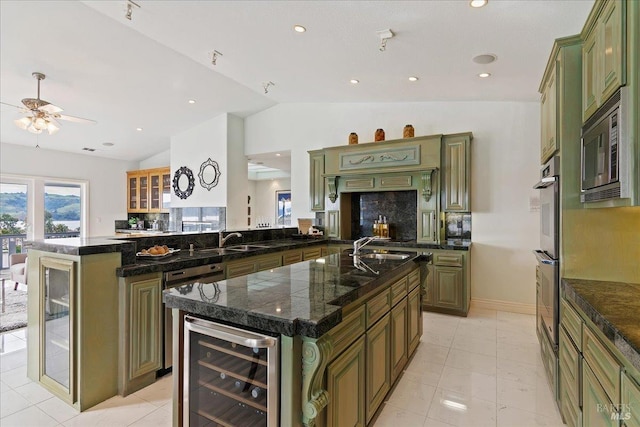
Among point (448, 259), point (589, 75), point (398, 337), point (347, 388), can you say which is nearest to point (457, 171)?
point (448, 259)

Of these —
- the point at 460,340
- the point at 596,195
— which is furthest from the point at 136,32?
the point at 460,340

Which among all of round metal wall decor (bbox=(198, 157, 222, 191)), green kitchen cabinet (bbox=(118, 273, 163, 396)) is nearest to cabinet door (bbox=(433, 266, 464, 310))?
green kitchen cabinet (bbox=(118, 273, 163, 396))

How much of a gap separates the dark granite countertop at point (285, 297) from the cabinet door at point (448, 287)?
2246 millimetres

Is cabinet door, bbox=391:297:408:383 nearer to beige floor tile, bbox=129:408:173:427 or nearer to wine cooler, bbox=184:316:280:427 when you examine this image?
wine cooler, bbox=184:316:280:427

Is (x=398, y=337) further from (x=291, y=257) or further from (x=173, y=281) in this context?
(x=291, y=257)

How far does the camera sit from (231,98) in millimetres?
5336

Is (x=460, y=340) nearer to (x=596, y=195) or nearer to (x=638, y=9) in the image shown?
(x=596, y=195)

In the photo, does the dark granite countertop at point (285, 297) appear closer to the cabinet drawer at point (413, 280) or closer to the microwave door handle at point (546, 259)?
the cabinet drawer at point (413, 280)

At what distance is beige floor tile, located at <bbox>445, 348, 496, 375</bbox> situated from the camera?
9.04 ft

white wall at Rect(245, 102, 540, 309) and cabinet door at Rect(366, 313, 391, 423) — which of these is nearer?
cabinet door at Rect(366, 313, 391, 423)

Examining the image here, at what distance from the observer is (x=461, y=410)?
2.19 metres

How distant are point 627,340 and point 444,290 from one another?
3.15 metres

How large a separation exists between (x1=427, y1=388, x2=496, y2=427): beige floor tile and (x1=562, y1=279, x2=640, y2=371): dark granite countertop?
0.95 meters

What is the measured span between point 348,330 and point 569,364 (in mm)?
1310
